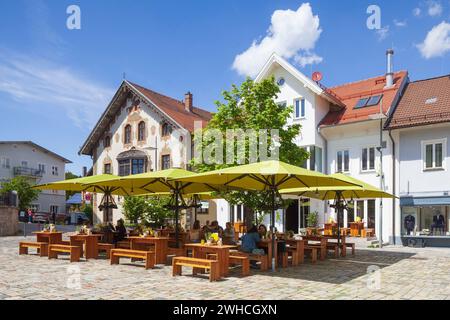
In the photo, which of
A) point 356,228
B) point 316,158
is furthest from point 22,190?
point 356,228

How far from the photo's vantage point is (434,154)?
21.6 meters

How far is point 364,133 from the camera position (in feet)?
80.1

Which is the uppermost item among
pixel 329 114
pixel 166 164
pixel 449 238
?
pixel 329 114

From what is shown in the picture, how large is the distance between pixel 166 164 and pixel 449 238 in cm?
2012

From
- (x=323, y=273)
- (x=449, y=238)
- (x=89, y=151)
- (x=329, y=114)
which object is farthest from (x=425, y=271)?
(x=89, y=151)

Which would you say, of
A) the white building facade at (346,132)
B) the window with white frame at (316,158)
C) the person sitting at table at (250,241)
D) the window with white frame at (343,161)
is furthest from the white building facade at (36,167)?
the person sitting at table at (250,241)

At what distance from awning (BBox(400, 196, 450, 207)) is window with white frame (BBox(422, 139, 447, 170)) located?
4.86ft

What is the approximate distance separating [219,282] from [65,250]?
5.90 metres

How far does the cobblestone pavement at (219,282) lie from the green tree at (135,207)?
16621 mm

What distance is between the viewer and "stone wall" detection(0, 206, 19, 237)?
26.9 metres

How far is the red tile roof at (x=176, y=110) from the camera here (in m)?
33.5

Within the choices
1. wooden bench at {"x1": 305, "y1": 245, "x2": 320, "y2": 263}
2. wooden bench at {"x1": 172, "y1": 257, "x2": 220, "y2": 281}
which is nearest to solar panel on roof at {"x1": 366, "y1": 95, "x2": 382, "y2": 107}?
wooden bench at {"x1": 305, "y1": 245, "x2": 320, "y2": 263}
